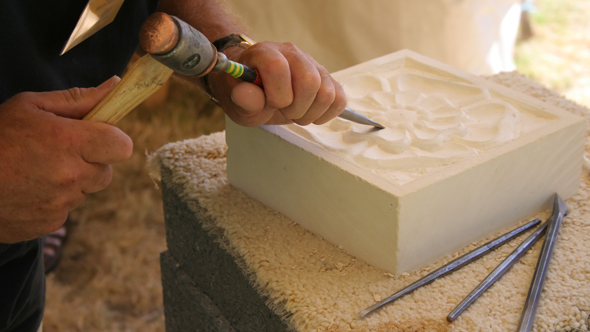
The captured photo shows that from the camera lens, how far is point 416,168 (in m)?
1.09

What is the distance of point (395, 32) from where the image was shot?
277 cm

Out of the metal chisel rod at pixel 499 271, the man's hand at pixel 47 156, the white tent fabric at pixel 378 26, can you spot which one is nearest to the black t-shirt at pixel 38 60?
the man's hand at pixel 47 156

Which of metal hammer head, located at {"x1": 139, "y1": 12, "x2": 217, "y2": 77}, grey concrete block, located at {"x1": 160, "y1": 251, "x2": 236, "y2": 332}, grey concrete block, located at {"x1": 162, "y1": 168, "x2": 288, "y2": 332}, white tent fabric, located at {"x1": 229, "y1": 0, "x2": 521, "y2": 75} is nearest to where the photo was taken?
metal hammer head, located at {"x1": 139, "y1": 12, "x2": 217, "y2": 77}

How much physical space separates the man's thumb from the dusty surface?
1.46 metres

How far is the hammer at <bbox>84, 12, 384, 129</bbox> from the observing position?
0.74 meters

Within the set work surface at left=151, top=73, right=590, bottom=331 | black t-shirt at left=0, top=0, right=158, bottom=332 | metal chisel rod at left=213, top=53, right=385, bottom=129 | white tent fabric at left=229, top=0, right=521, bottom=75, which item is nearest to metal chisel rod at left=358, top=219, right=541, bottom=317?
work surface at left=151, top=73, right=590, bottom=331

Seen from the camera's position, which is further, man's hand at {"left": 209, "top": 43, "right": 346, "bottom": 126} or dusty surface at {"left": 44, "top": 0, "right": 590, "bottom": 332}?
dusty surface at {"left": 44, "top": 0, "right": 590, "bottom": 332}

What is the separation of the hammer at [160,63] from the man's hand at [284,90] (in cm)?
6

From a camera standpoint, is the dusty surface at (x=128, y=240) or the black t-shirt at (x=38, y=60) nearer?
the black t-shirt at (x=38, y=60)

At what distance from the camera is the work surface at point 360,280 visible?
97 cm

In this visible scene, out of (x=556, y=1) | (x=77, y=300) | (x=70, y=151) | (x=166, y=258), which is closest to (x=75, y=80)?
(x=70, y=151)

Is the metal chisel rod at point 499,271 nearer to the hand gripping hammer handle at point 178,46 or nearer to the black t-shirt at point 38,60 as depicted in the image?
the hand gripping hammer handle at point 178,46

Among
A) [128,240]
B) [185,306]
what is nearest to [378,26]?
[128,240]

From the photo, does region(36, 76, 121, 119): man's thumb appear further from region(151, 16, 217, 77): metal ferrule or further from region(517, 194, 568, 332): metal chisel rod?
region(517, 194, 568, 332): metal chisel rod
